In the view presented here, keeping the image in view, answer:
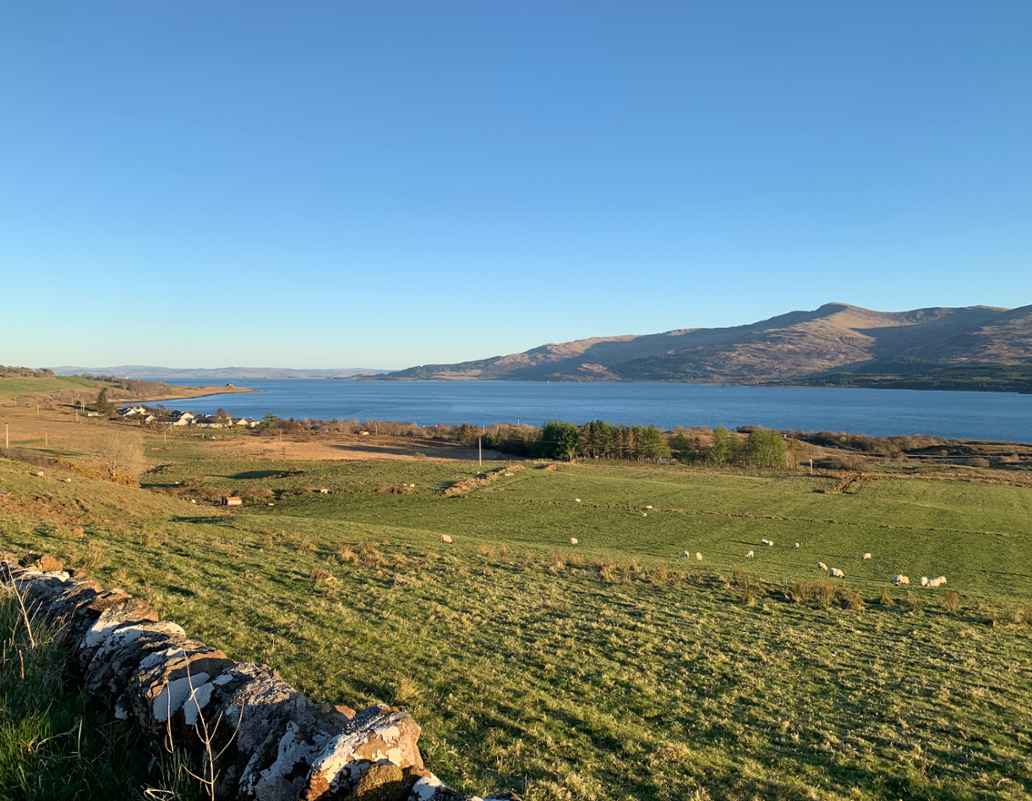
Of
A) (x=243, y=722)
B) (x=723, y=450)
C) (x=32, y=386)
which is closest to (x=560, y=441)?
(x=723, y=450)

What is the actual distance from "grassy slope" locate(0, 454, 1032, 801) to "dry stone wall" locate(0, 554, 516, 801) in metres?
1.87

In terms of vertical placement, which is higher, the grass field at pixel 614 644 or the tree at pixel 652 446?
the grass field at pixel 614 644

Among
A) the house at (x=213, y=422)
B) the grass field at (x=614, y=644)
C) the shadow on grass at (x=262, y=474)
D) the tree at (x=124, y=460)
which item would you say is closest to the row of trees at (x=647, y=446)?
the shadow on grass at (x=262, y=474)

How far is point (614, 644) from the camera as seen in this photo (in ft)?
34.8

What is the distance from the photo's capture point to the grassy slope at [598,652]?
6379 millimetres

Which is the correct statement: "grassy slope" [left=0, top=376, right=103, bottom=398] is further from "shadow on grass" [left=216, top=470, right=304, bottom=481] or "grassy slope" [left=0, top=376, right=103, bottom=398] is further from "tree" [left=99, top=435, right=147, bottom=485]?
"shadow on grass" [left=216, top=470, right=304, bottom=481]

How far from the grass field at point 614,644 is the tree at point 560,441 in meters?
51.8

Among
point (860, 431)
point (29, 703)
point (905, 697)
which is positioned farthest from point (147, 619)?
point (860, 431)

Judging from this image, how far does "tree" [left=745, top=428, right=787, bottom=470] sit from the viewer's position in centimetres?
7962

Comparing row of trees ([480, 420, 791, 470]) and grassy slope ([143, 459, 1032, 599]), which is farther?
row of trees ([480, 420, 791, 470])

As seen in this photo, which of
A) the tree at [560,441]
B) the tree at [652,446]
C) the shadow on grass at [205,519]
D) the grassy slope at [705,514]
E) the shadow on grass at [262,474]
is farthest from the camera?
the tree at [652,446]

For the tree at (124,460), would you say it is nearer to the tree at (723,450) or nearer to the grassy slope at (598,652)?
the grassy slope at (598,652)

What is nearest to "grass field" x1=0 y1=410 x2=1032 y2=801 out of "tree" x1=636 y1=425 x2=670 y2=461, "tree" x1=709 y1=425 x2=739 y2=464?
"tree" x1=709 y1=425 x2=739 y2=464

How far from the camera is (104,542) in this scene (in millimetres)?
14570
